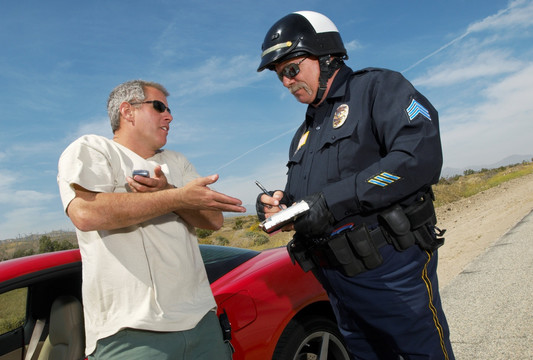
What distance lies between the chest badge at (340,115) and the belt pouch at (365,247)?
50 centimetres


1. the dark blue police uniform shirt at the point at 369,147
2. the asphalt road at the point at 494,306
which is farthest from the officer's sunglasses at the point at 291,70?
the asphalt road at the point at 494,306

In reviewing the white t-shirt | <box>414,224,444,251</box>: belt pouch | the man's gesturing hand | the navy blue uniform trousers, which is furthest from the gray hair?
<box>414,224,444,251</box>: belt pouch

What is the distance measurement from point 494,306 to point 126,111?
3.93m

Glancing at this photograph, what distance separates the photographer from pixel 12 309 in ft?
7.74

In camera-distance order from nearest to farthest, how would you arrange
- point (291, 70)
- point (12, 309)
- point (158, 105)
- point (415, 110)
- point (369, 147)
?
1. point (415, 110)
2. point (369, 147)
3. point (158, 105)
4. point (291, 70)
5. point (12, 309)

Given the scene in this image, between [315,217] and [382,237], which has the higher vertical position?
[315,217]

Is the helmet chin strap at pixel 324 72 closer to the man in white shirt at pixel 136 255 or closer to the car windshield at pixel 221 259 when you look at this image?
the man in white shirt at pixel 136 255

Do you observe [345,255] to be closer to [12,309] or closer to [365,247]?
[365,247]

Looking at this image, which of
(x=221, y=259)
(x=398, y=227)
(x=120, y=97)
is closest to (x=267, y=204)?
(x=398, y=227)

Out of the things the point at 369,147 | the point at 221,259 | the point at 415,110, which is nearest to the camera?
the point at 415,110

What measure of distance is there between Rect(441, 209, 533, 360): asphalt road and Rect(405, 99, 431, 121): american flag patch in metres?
2.26

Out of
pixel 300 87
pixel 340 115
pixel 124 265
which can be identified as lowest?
pixel 124 265

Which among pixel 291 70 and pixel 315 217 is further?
pixel 291 70

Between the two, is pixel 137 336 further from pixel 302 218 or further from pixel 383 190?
pixel 383 190
